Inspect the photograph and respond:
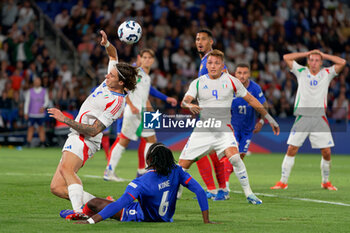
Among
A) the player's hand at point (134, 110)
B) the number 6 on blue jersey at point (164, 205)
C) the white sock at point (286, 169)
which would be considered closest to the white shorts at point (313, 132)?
the white sock at point (286, 169)

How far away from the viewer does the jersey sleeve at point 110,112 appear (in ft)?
26.6

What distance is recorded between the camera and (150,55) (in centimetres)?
1381

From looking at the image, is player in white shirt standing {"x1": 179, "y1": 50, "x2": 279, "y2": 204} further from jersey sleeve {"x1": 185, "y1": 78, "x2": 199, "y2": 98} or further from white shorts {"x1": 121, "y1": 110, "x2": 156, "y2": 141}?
white shorts {"x1": 121, "y1": 110, "x2": 156, "y2": 141}

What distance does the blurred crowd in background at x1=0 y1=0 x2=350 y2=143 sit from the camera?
23.7 meters

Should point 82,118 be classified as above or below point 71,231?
above

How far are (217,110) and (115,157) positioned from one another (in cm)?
399

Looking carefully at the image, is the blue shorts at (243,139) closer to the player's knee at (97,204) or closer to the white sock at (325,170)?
the white sock at (325,170)

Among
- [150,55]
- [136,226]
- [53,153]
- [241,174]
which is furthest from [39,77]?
[136,226]

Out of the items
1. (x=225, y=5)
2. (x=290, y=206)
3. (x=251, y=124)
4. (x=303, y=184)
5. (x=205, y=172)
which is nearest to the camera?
(x=290, y=206)

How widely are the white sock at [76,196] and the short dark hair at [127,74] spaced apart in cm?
136

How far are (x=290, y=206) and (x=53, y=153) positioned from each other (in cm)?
1250

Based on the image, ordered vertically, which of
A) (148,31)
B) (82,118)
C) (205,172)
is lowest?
(205,172)

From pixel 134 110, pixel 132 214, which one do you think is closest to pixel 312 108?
pixel 134 110

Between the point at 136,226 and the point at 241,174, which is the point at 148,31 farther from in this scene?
the point at 136,226
